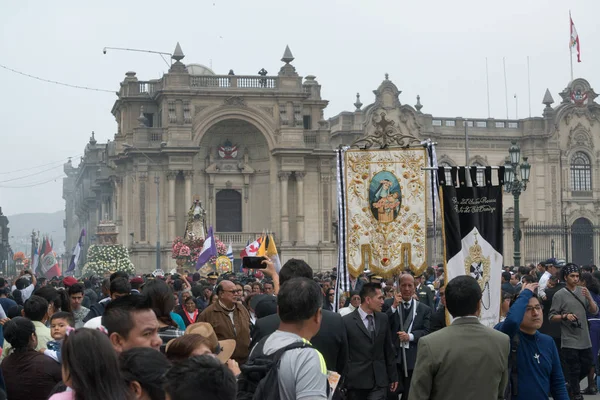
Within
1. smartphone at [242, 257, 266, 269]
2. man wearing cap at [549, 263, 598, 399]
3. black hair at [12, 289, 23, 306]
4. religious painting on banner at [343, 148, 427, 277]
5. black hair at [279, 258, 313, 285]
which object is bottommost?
man wearing cap at [549, 263, 598, 399]

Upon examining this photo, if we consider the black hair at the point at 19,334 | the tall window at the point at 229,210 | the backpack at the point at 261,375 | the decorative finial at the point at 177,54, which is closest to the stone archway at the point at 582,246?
the tall window at the point at 229,210

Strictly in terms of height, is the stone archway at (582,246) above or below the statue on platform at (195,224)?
below

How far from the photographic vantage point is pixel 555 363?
7.84 metres

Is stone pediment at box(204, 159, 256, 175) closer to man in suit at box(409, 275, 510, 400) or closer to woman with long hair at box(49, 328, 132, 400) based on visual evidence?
man in suit at box(409, 275, 510, 400)

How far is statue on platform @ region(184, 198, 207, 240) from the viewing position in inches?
1761

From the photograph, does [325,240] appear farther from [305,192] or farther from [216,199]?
[216,199]

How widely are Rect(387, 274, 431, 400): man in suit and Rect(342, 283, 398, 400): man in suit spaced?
1.26 m

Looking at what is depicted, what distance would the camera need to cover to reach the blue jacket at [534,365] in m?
7.67

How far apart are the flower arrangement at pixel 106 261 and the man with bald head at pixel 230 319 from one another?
34.0m

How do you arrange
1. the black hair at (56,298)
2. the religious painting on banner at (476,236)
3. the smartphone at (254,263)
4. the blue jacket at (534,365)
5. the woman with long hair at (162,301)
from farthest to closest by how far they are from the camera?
the black hair at (56,298) → the religious painting on banner at (476,236) → the smartphone at (254,263) → the woman with long hair at (162,301) → the blue jacket at (534,365)

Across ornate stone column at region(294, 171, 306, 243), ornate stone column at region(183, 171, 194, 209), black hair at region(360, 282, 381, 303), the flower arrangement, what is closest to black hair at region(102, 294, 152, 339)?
black hair at region(360, 282, 381, 303)

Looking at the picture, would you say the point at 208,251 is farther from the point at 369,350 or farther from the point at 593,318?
the point at 369,350

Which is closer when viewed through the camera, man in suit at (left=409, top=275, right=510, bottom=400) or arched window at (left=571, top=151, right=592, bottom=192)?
man in suit at (left=409, top=275, right=510, bottom=400)

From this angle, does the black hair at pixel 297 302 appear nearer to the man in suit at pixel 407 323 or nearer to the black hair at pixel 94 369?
the black hair at pixel 94 369
